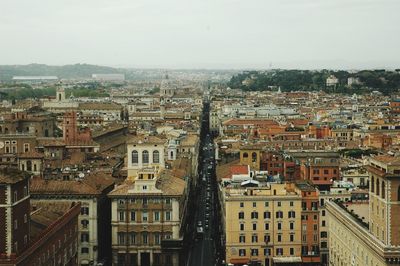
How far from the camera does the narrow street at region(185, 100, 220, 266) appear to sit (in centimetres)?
5079

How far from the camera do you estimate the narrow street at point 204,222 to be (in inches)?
2000

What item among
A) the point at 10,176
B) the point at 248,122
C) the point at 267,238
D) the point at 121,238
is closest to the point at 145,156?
the point at 121,238

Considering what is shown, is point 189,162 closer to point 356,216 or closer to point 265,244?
point 265,244

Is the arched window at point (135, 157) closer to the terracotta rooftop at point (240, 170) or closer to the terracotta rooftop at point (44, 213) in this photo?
the terracotta rooftop at point (44, 213)

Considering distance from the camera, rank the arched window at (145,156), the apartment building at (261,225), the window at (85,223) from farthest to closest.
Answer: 1. the arched window at (145,156)
2. the window at (85,223)
3. the apartment building at (261,225)

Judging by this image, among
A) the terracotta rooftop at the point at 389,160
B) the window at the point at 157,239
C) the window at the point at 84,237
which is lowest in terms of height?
the window at the point at 84,237

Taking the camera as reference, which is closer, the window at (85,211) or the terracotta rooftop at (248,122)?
the window at (85,211)

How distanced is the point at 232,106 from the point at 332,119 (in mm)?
34693

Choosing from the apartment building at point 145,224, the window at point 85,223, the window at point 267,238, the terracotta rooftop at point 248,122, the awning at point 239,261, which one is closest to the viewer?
the apartment building at point 145,224

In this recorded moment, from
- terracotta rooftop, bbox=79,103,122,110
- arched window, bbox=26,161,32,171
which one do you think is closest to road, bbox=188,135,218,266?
arched window, bbox=26,161,32,171

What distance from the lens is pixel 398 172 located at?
113 ft

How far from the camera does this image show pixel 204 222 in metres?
62.1

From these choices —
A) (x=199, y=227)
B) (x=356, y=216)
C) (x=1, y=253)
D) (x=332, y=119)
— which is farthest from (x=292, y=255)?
(x=332, y=119)

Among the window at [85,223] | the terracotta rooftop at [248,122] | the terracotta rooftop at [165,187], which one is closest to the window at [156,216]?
the terracotta rooftop at [165,187]
